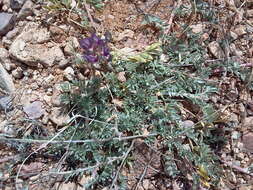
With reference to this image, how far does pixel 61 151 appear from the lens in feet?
9.66

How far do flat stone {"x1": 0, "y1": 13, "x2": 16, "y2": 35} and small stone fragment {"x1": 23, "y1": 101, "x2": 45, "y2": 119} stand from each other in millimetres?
692

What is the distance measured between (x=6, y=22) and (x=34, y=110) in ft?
2.61

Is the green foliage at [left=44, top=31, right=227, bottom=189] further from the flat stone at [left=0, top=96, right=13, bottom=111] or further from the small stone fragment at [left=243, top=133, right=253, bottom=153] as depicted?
the flat stone at [left=0, top=96, right=13, bottom=111]

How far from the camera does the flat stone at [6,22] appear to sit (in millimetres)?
3369

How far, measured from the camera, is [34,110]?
309cm

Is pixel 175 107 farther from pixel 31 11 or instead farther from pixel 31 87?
pixel 31 11

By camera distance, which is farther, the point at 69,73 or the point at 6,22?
the point at 6,22

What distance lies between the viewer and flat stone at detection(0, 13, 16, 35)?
337cm

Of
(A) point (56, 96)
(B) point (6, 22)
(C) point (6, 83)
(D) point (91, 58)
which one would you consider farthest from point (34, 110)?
(B) point (6, 22)

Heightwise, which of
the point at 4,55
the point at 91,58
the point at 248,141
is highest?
the point at 91,58

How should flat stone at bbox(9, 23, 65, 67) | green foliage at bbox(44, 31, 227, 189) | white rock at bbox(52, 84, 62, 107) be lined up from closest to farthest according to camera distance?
green foliage at bbox(44, 31, 227, 189) → white rock at bbox(52, 84, 62, 107) → flat stone at bbox(9, 23, 65, 67)

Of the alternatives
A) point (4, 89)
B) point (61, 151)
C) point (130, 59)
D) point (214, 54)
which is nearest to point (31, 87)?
point (4, 89)

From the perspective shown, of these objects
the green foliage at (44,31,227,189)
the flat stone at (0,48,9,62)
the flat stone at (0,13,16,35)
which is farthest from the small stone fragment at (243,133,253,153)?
the flat stone at (0,13,16,35)

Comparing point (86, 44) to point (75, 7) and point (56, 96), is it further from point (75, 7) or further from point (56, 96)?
point (75, 7)
